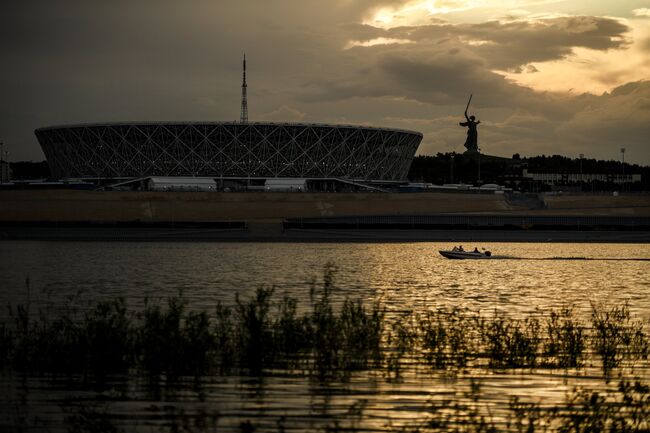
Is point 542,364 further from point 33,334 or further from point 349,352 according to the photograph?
point 33,334

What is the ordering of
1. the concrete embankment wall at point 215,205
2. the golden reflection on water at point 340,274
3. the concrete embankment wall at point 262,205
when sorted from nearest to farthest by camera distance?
the golden reflection on water at point 340,274 < the concrete embankment wall at point 215,205 < the concrete embankment wall at point 262,205

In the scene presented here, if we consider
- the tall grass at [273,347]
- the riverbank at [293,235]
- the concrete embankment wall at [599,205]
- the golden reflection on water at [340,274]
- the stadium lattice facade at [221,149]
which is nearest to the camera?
the tall grass at [273,347]

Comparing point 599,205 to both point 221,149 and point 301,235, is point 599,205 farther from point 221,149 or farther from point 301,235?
point 221,149

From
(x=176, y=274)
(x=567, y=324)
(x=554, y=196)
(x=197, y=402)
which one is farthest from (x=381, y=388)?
(x=554, y=196)

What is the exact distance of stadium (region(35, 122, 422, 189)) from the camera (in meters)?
121

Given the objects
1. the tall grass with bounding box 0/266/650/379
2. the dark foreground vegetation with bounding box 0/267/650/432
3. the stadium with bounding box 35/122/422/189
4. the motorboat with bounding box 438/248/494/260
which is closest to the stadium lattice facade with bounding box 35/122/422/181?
the stadium with bounding box 35/122/422/189

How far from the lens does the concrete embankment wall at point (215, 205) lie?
88.5 m

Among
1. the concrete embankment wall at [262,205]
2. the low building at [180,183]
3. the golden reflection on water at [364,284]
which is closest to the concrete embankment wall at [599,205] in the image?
the concrete embankment wall at [262,205]

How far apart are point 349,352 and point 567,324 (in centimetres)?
588

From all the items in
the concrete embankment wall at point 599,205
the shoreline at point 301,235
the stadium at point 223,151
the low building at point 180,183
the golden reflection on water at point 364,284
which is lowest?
the golden reflection on water at point 364,284

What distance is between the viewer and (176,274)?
132 feet

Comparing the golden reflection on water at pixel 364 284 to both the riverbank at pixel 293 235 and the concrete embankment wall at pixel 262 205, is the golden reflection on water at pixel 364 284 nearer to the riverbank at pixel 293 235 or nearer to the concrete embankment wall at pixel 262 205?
the riverbank at pixel 293 235

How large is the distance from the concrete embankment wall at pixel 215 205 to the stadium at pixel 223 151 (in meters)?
22.9

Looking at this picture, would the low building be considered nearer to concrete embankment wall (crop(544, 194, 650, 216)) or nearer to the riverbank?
the riverbank
